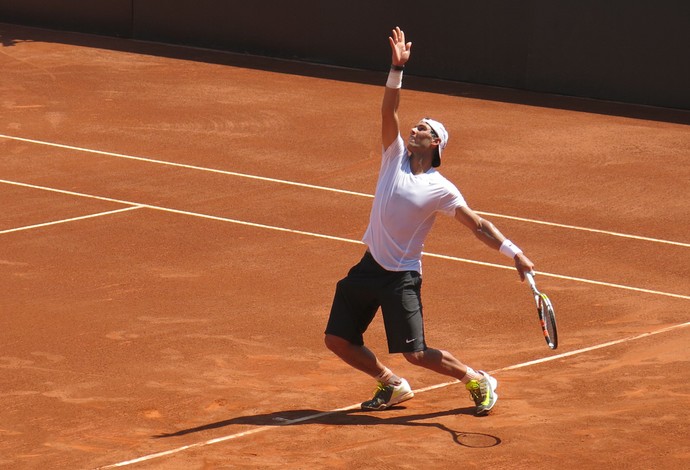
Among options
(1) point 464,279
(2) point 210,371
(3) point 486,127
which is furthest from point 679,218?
(2) point 210,371

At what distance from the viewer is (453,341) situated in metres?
11.4

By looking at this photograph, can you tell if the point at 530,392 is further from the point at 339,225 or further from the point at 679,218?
the point at 679,218

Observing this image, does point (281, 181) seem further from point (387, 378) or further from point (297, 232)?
point (387, 378)

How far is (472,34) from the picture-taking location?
24.8 meters

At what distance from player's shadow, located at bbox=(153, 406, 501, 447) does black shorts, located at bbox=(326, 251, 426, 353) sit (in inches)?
20.4

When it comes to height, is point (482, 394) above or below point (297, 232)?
below

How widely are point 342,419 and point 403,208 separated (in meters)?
1.53

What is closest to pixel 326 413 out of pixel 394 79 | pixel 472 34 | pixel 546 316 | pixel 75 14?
pixel 546 316

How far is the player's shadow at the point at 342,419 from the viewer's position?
920 cm

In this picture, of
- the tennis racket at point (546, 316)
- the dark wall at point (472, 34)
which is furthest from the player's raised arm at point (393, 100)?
the dark wall at point (472, 34)

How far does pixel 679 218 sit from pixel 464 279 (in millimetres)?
4137

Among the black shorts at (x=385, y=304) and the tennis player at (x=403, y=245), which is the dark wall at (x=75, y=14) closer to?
the tennis player at (x=403, y=245)

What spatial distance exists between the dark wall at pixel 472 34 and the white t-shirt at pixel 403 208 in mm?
15012

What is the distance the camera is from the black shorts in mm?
9266
